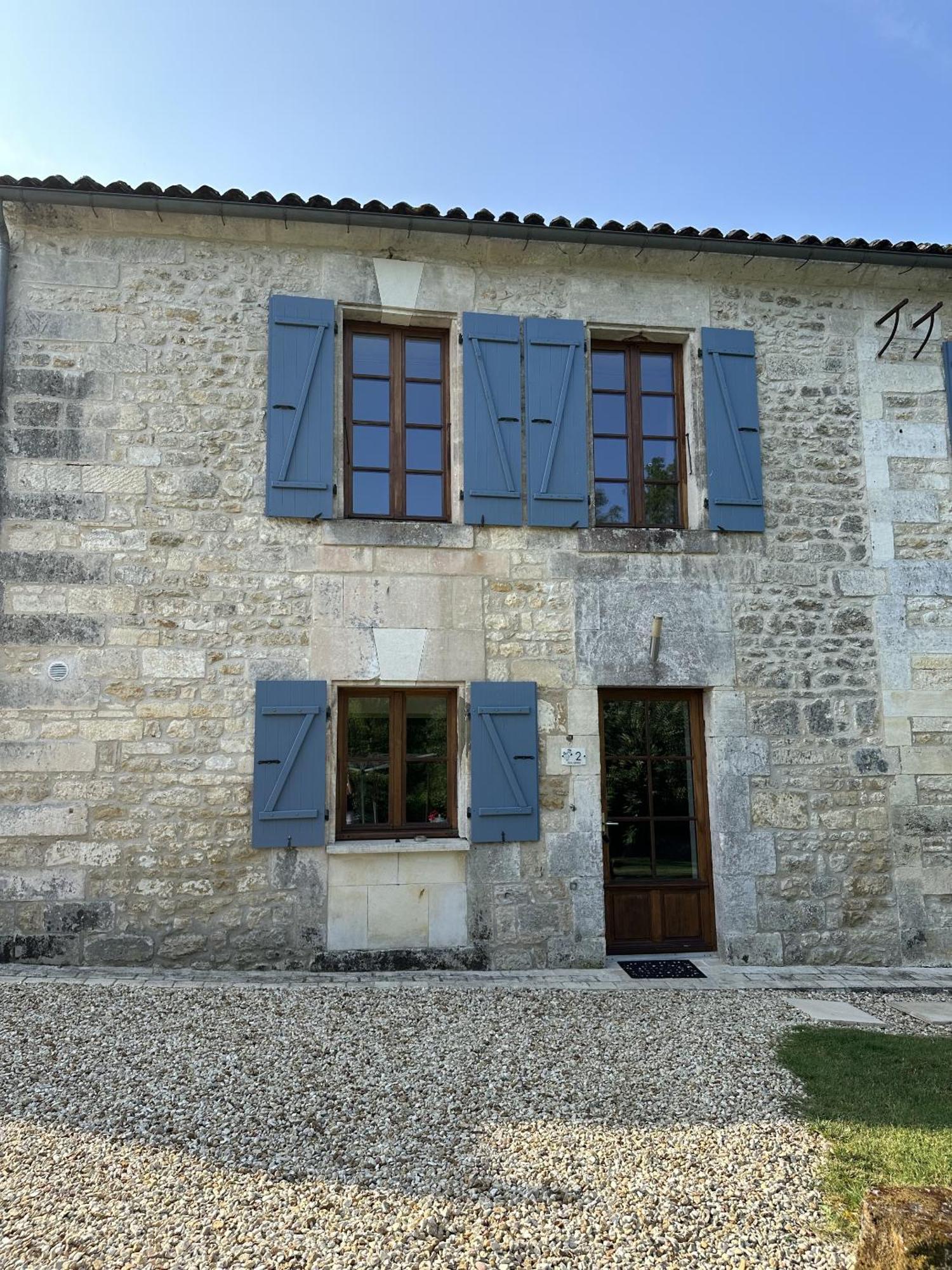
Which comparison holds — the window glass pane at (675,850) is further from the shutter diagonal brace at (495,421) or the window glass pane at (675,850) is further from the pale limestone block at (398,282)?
the pale limestone block at (398,282)

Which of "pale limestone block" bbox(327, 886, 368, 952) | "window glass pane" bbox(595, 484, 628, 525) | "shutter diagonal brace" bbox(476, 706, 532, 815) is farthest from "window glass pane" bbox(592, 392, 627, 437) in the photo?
"pale limestone block" bbox(327, 886, 368, 952)

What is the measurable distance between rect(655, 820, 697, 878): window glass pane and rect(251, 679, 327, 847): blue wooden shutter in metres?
2.29

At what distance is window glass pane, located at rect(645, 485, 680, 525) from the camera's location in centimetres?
616

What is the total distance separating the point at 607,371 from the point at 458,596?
206 centimetres

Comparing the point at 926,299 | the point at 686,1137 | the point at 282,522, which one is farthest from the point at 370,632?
the point at 926,299

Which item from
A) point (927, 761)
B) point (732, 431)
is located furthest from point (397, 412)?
point (927, 761)

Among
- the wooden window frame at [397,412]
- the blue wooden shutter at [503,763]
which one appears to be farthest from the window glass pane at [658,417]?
the blue wooden shutter at [503,763]

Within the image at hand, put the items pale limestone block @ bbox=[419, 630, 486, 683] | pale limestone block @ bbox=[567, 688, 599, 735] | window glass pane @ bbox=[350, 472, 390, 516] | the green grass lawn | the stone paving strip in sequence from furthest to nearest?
window glass pane @ bbox=[350, 472, 390, 516] < pale limestone block @ bbox=[567, 688, 599, 735] < pale limestone block @ bbox=[419, 630, 486, 683] < the stone paving strip < the green grass lawn

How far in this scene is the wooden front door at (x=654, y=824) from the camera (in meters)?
5.88

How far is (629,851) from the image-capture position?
19.4ft

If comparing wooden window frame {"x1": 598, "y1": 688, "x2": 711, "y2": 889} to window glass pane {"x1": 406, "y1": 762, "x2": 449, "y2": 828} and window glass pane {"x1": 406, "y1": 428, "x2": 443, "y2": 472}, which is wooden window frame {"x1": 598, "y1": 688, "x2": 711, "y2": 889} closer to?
window glass pane {"x1": 406, "y1": 762, "x2": 449, "y2": 828}

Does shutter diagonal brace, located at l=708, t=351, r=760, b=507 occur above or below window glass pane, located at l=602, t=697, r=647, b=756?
above

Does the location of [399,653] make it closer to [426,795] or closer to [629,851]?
[426,795]

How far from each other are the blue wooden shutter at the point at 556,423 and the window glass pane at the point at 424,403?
2.04 ft
